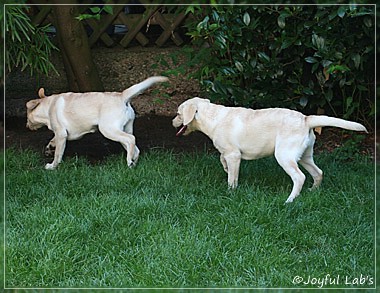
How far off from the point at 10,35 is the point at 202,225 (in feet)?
7.64

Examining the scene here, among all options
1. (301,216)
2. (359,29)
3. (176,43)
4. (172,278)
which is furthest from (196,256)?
(176,43)

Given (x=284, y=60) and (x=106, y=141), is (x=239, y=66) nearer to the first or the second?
(x=284, y=60)

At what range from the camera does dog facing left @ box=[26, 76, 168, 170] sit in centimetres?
448

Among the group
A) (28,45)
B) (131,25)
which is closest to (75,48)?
(28,45)

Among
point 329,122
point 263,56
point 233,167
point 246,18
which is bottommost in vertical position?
point 233,167

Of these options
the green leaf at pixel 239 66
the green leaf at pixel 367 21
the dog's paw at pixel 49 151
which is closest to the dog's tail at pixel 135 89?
the green leaf at pixel 239 66

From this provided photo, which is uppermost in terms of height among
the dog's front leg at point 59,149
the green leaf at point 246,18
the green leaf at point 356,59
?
the green leaf at point 246,18

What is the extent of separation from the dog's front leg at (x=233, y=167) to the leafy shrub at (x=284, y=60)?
95cm

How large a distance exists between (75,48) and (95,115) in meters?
1.23

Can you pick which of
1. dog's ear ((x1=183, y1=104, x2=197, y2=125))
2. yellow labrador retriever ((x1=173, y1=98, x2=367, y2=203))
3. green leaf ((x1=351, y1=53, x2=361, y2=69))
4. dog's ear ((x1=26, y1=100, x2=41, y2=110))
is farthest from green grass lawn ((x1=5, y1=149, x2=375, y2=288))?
green leaf ((x1=351, y1=53, x2=361, y2=69))

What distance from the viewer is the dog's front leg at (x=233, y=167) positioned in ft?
13.2

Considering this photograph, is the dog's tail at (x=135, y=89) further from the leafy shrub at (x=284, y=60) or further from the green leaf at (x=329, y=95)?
the green leaf at (x=329, y=95)

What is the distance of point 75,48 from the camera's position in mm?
5547

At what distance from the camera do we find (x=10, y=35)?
486 centimetres
